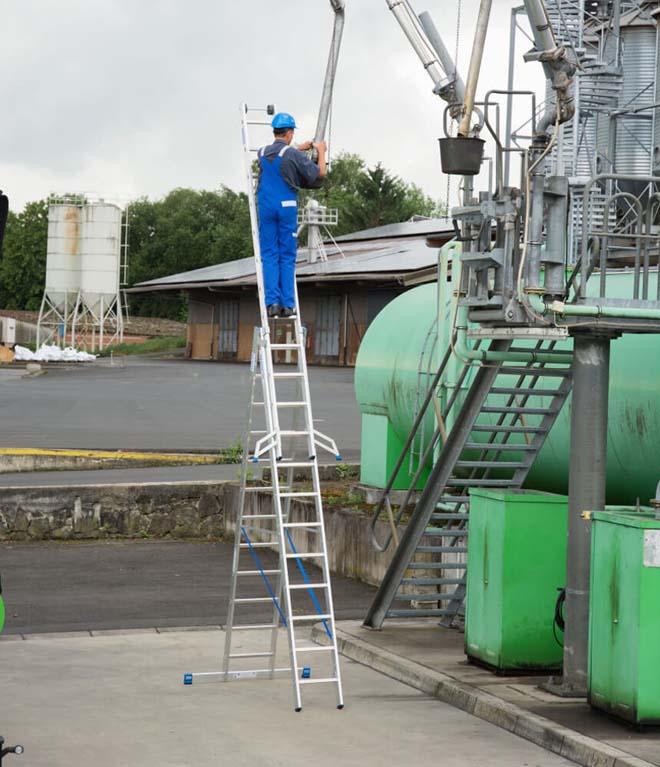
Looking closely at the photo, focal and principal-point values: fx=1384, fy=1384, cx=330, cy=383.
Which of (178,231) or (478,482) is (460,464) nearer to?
(478,482)

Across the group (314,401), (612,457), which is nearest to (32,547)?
(612,457)

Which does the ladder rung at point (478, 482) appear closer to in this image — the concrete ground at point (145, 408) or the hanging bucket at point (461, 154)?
the hanging bucket at point (461, 154)

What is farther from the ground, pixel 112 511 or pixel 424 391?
pixel 424 391

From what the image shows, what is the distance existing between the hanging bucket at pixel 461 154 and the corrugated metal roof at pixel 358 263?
31339 mm

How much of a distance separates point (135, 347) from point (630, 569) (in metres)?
60.9

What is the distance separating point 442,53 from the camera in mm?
12586

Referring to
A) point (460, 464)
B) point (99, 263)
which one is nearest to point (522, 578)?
point (460, 464)

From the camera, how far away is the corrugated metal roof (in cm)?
4653

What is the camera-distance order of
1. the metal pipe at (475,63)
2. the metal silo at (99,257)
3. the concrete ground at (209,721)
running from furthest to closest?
the metal silo at (99,257)
the metal pipe at (475,63)
the concrete ground at (209,721)

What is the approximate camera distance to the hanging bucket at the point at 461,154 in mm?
A: 9703

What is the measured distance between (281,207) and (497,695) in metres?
3.91

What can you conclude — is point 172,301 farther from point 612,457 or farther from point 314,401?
point 612,457

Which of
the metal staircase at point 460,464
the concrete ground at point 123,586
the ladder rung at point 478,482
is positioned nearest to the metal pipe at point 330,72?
the metal staircase at point 460,464

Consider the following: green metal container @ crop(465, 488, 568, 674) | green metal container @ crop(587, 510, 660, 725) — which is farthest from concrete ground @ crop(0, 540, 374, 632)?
green metal container @ crop(587, 510, 660, 725)
